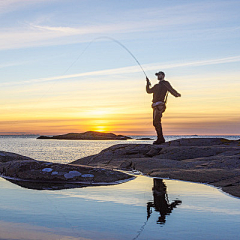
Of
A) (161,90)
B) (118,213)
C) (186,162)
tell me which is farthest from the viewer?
(161,90)

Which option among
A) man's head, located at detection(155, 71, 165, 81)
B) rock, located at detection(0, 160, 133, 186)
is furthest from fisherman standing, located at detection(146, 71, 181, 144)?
rock, located at detection(0, 160, 133, 186)

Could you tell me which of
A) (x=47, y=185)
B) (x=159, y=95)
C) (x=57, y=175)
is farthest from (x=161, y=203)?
(x=159, y=95)

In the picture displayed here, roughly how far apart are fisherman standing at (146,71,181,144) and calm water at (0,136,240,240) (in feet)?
34.8

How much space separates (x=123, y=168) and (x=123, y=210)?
260 inches

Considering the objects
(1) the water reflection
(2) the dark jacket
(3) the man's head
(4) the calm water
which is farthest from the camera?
(3) the man's head

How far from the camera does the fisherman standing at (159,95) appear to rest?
17656 millimetres

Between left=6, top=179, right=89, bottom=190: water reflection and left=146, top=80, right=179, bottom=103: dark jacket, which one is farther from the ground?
left=146, top=80, right=179, bottom=103: dark jacket

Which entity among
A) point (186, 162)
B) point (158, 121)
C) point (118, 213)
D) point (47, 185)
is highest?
point (158, 121)

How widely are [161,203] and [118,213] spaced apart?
3.52ft

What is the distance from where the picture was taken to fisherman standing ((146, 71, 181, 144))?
57.9 feet

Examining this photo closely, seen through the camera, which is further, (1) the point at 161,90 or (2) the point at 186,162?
(1) the point at 161,90

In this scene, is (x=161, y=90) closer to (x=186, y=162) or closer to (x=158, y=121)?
(x=158, y=121)

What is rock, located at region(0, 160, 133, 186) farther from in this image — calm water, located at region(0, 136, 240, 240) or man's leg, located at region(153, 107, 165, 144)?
man's leg, located at region(153, 107, 165, 144)

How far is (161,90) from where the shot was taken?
694 inches
